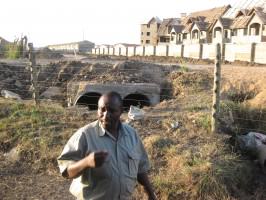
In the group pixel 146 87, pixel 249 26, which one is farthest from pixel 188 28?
pixel 146 87

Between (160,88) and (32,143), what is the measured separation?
20.3 feet

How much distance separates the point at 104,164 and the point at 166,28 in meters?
57.6

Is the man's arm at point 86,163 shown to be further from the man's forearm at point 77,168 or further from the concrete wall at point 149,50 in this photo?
the concrete wall at point 149,50

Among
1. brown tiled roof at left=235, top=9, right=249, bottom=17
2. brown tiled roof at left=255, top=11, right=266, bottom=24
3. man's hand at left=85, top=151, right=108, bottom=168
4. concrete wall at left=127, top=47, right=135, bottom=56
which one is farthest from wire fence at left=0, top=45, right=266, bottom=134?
concrete wall at left=127, top=47, right=135, bottom=56

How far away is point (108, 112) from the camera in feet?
9.67

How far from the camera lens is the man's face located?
9.66ft

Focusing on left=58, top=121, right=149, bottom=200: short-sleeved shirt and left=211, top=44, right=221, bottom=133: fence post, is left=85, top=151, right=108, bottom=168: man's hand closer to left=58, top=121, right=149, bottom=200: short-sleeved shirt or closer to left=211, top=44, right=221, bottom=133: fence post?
left=58, top=121, right=149, bottom=200: short-sleeved shirt

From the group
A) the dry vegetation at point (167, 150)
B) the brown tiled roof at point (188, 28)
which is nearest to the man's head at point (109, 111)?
the dry vegetation at point (167, 150)

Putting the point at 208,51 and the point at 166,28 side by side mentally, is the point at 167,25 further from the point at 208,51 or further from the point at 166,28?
the point at 208,51

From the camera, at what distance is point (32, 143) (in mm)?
7668

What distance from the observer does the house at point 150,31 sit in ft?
209

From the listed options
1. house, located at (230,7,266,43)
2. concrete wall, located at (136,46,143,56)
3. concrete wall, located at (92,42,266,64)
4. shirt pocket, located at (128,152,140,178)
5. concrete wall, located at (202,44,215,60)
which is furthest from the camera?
concrete wall, located at (136,46,143,56)

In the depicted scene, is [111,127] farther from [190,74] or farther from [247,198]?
[190,74]

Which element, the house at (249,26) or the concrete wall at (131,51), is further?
the concrete wall at (131,51)
